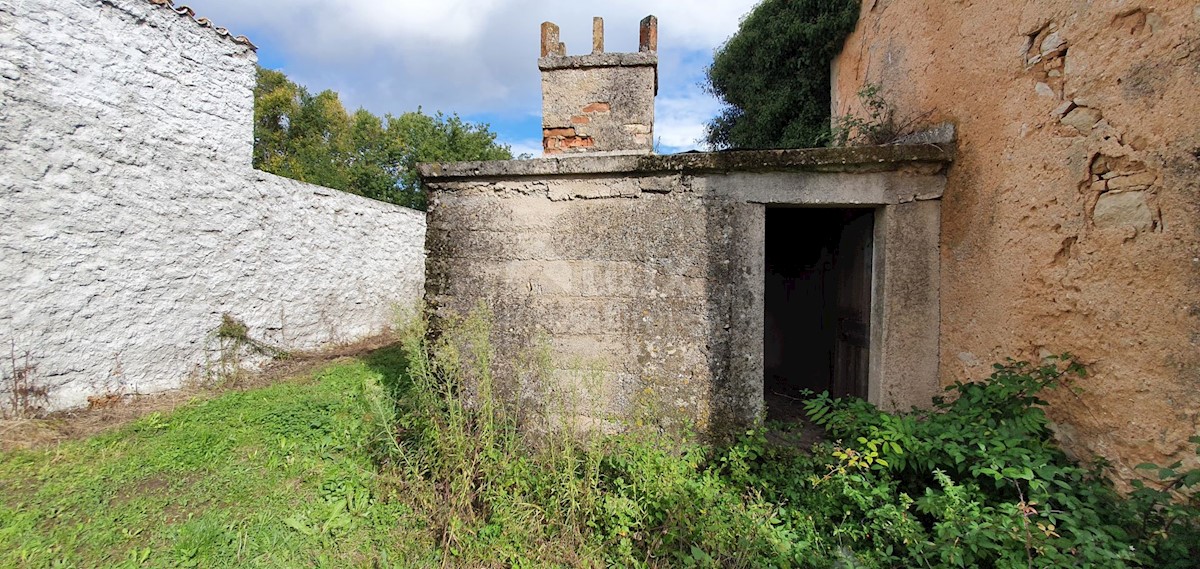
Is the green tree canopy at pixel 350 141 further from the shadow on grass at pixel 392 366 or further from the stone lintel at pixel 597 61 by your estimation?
the stone lintel at pixel 597 61

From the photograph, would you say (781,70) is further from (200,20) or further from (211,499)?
(211,499)

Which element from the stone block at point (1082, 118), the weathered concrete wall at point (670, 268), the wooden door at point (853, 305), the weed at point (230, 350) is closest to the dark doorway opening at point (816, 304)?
the wooden door at point (853, 305)

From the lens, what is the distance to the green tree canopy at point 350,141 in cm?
1702

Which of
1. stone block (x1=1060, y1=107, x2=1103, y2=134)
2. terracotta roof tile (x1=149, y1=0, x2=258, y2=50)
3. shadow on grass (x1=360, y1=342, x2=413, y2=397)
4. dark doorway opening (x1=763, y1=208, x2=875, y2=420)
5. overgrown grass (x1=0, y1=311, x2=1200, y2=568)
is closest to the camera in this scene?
overgrown grass (x1=0, y1=311, x2=1200, y2=568)

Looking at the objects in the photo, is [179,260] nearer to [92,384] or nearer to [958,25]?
[92,384]

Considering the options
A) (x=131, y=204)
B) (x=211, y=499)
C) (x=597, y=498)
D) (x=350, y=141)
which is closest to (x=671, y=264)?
(x=597, y=498)

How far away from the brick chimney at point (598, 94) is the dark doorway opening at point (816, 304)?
1.92 m

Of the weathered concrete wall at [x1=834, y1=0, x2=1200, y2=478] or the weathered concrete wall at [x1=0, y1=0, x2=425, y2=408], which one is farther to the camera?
the weathered concrete wall at [x1=0, y1=0, x2=425, y2=408]

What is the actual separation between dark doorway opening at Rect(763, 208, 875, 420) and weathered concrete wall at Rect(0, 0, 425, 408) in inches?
139

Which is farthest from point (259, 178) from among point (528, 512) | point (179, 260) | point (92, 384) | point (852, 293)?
point (852, 293)

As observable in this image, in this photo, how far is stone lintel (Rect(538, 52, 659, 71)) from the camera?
149 inches

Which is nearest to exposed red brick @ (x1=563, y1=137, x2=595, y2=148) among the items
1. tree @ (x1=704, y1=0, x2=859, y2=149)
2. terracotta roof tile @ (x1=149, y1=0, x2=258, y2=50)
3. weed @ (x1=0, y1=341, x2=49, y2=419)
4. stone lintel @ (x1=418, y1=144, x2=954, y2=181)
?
stone lintel @ (x1=418, y1=144, x2=954, y2=181)

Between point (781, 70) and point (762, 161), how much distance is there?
4.96 metres

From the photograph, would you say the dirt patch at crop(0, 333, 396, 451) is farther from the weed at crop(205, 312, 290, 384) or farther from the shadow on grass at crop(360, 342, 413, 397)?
the shadow on grass at crop(360, 342, 413, 397)
